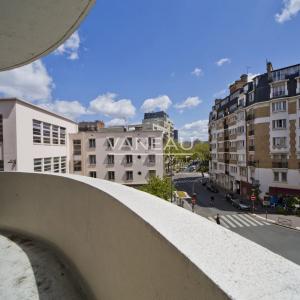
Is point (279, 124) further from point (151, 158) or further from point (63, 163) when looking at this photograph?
point (63, 163)

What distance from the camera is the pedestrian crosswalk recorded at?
749 inches

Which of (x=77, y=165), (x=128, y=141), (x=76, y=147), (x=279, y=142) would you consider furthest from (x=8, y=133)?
(x=279, y=142)

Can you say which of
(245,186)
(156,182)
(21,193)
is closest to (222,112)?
(245,186)

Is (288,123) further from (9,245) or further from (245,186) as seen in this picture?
(9,245)

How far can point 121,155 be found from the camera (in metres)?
25.6

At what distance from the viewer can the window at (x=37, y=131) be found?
16.5 meters

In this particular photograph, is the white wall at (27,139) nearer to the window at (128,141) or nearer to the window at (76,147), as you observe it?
the window at (76,147)

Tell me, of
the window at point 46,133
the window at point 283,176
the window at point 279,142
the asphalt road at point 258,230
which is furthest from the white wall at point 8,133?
the window at point 283,176

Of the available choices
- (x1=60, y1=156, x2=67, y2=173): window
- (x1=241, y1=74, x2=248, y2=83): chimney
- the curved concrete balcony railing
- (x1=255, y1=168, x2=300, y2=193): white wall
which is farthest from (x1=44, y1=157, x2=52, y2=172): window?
(x1=241, y1=74, x2=248, y2=83): chimney

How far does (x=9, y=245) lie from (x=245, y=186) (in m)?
30.4

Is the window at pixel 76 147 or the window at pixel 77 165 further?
the window at pixel 77 165

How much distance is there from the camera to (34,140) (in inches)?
646

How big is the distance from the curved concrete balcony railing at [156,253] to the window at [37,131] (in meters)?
14.8

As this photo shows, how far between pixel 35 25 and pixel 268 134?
28.0m
